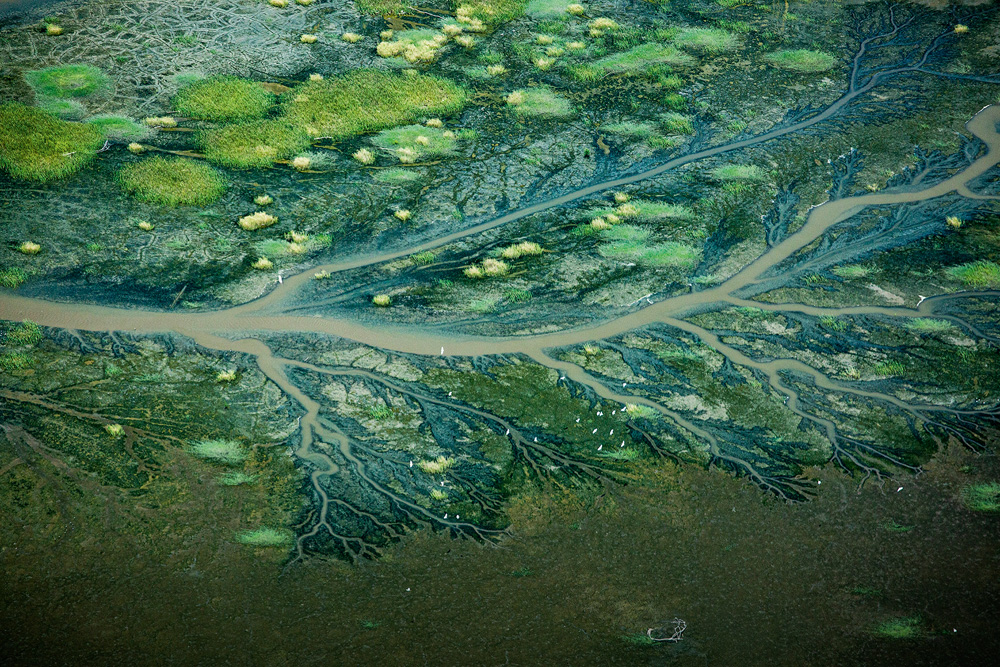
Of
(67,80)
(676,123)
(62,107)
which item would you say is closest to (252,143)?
(62,107)

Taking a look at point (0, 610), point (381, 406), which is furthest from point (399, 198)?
point (0, 610)

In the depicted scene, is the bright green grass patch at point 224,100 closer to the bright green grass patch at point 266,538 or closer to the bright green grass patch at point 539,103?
the bright green grass patch at point 539,103

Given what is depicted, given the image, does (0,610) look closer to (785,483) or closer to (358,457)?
(358,457)

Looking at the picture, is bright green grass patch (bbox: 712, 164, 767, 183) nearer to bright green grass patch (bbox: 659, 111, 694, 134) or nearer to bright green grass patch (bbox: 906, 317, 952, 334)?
bright green grass patch (bbox: 659, 111, 694, 134)

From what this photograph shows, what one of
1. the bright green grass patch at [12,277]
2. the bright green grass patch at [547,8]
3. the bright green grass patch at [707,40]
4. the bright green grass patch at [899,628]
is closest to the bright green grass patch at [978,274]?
the bright green grass patch at [899,628]

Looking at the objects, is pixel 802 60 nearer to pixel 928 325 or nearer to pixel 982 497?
pixel 928 325
